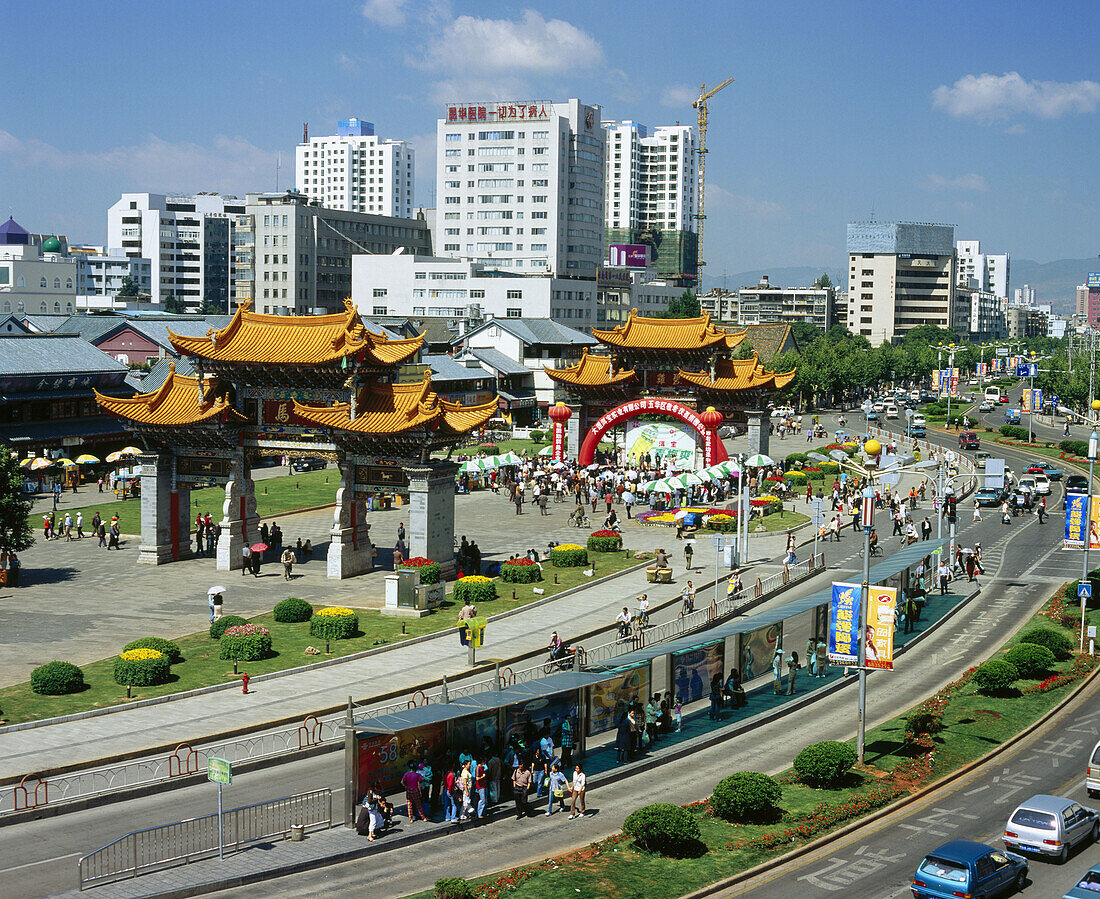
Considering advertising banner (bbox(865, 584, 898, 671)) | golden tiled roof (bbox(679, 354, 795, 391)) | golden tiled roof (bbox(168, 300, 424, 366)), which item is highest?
golden tiled roof (bbox(168, 300, 424, 366))

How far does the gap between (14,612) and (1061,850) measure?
131ft

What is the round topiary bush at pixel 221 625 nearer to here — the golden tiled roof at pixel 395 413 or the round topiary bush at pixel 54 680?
the round topiary bush at pixel 54 680

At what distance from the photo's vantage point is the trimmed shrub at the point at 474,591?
176 ft

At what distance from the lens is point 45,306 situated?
17400cm

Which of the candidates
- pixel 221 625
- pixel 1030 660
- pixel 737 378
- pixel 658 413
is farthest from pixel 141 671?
pixel 737 378

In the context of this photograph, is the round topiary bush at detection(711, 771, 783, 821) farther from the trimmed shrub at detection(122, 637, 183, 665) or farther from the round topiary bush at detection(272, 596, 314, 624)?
the round topiary bush at detection(272, 596, 314, 624)

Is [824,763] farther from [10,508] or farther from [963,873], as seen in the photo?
[10,508]

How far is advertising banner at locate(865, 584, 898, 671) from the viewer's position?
120 feet

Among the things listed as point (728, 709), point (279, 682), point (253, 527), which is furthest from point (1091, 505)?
point (253, 527)

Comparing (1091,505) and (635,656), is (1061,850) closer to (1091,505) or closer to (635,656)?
(635,656)

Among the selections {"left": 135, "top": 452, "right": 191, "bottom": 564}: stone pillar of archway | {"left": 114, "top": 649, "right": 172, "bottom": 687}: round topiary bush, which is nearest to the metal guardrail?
{"left": 114, "top": 649, "right": 172, "bottom": 687}: round topiary bush

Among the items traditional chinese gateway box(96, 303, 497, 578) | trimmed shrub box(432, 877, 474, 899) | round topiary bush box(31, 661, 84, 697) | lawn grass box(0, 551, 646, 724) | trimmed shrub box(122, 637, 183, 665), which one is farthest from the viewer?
traditional chinese gateway box(96, 303, 497, 578)

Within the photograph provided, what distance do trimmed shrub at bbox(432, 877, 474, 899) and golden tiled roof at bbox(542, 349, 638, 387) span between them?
217ft

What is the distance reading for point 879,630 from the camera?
36750 mm
